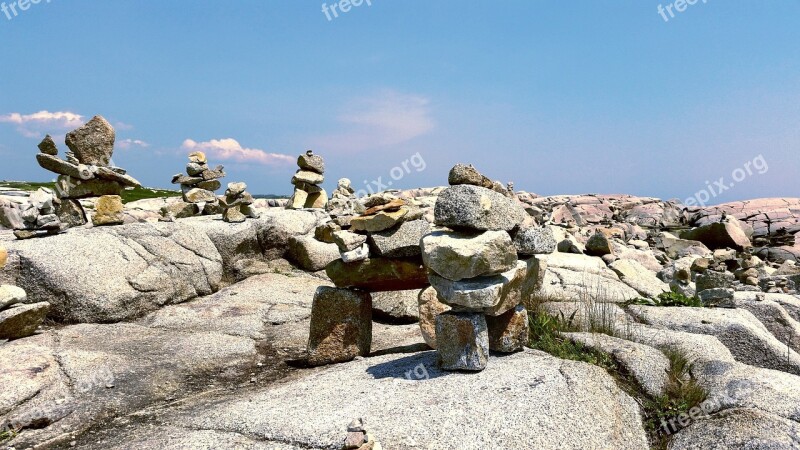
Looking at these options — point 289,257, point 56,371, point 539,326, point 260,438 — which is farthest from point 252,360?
point 289,257

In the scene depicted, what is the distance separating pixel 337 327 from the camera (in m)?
8.77

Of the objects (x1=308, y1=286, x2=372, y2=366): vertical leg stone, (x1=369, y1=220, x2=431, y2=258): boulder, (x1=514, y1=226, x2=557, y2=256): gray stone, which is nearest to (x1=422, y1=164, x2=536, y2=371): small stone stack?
(x1=514, y1=226, x2=557, y2=256): gray stone

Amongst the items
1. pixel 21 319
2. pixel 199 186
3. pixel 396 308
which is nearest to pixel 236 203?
pixel 199 186

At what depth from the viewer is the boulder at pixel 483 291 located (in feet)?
23.1

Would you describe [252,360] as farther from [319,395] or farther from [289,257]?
[289,257]

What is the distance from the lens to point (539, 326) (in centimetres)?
871

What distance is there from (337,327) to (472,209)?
3027 millimetres

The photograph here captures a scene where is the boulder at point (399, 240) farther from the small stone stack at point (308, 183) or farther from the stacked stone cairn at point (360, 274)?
the small stone stack at point (308, 183)

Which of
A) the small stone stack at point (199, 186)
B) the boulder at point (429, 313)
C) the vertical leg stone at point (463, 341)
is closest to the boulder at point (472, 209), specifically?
the vertical leg stone at point (463, 341)

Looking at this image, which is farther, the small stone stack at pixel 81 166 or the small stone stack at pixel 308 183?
the small stone stack at pixel 308 183

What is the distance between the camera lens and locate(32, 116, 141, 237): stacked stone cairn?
41.0ft

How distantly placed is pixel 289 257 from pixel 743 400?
11349 millimetres

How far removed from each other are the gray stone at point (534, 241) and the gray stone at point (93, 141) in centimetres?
968

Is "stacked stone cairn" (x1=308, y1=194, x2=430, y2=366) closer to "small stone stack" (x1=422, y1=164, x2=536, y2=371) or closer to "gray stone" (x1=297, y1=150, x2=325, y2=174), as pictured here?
"small stone stack" (x1=422, y1=164, x2=536, y2=371)
